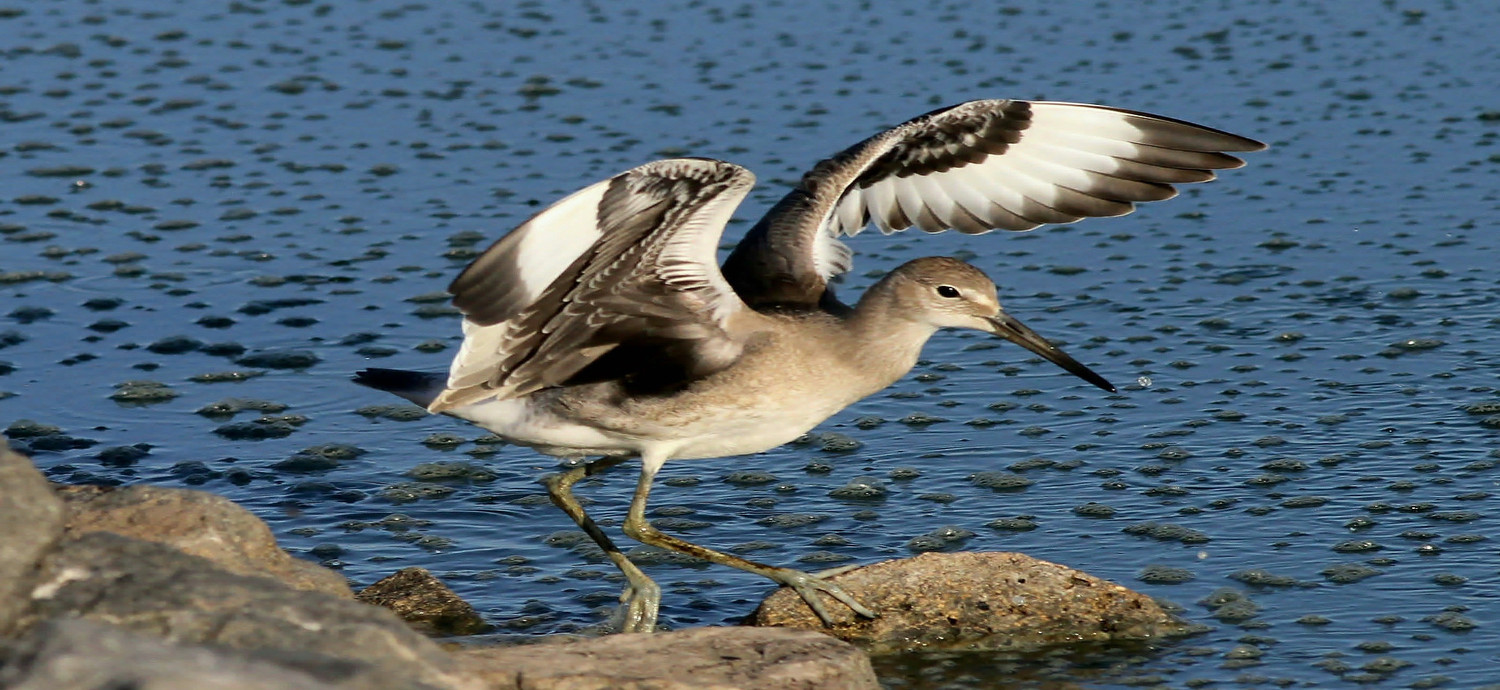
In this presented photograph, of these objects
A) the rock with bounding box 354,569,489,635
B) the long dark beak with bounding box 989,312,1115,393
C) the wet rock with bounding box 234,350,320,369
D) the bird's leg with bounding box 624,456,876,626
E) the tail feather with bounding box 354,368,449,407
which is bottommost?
the wet rock with bounding box 234,350,320,369

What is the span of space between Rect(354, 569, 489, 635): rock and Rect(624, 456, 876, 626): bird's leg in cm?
62

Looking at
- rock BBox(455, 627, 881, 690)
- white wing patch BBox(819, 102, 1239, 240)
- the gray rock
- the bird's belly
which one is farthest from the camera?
white wing patch BBox(819, 102, 1239, 240)

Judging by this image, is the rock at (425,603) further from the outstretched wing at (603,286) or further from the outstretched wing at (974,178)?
the outstretched wing at (974,178)

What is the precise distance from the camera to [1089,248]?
9.69 m

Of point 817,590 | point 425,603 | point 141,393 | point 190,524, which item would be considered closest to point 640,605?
point 817,590

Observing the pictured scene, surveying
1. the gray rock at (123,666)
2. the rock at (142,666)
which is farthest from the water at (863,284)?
the gray rock at (123,666)

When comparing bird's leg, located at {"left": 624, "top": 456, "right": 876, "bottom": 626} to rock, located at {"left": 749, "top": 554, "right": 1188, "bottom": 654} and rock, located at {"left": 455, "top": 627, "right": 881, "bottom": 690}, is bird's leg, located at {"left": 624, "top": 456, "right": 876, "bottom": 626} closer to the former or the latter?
rock, located at {"left": 749, "top": 554, "right": 1188, "bottom": 654}

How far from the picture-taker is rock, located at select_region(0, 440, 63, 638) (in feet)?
13.6

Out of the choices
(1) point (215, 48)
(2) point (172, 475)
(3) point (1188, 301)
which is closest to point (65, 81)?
(1) point (215, 48)

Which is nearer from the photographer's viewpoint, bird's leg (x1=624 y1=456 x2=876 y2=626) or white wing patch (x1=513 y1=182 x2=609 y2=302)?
white wing patch (x1=513 y1=182 x2=609 y2=302)

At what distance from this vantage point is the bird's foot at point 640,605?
5.89m

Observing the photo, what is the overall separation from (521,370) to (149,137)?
5.89 metres

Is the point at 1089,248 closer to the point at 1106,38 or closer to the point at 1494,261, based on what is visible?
the point at 1494,261

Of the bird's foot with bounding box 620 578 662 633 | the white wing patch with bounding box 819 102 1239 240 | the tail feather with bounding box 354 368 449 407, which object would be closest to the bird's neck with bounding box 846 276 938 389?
the white wing patch with bounding box 819 102 1239 240
